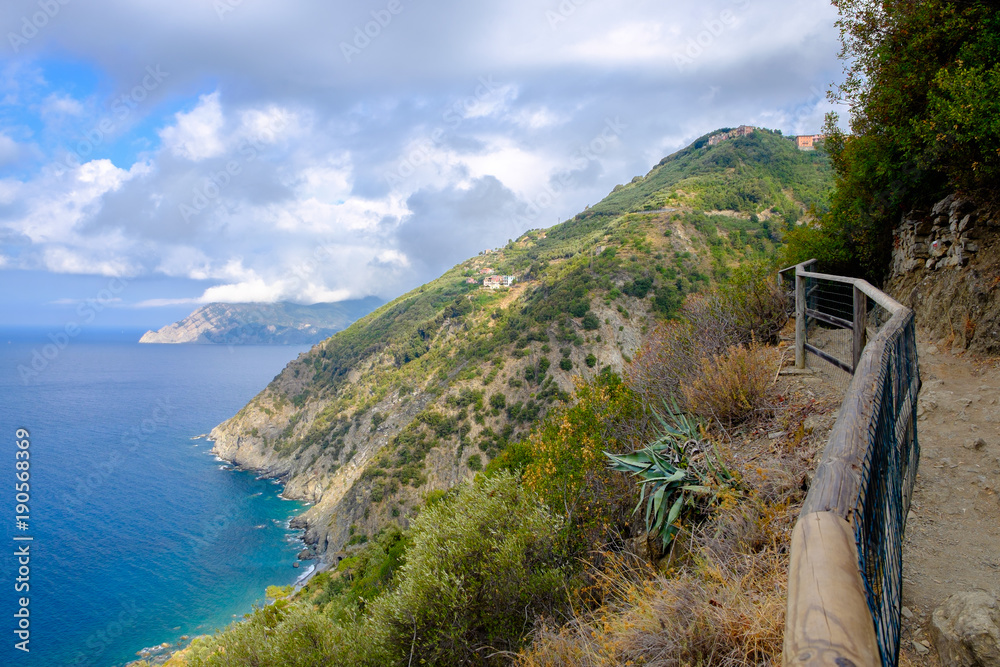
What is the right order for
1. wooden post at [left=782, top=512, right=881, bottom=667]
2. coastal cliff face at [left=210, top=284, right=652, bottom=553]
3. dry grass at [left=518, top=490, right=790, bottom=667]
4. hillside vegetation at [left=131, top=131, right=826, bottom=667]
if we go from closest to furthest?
1. wooden post at [left=782, top=512, right=881, bottom=667]
2. dry grass at [left=518, top=490, right=790, bottom=667]
3. hillside vegetation at [left=131, top=131, right=826, bottom=667]
4. coastal cliff face at [left=210, top=284, right=652, bottom=553]

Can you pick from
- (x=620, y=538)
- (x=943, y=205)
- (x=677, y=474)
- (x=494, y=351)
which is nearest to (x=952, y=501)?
(x=677, y=474)

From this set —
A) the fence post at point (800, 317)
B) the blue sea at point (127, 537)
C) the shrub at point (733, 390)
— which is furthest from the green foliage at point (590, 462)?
the blue sea at point (127, 537)

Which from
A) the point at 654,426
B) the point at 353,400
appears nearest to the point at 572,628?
the point at 654,426

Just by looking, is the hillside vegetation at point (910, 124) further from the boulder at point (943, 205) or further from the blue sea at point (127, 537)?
the blue sea at point (127, 537)

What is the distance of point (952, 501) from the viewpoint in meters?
3.18

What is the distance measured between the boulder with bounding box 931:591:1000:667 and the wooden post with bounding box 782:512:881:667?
145 centimetres

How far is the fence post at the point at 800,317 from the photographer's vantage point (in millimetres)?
5969

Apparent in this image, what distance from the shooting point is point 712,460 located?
4.42 meters

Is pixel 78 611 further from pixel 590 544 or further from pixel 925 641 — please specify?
pixel 925 641

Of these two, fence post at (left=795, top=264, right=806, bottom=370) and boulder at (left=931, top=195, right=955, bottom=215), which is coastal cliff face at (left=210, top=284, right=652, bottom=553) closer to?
boulder at (left=931, top=195, right=955, bottom=215)

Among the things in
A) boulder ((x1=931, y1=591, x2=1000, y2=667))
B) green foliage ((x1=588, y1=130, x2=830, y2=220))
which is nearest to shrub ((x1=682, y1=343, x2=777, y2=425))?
boulder ((x1=931, y1=591, x2=1000, y2=667))

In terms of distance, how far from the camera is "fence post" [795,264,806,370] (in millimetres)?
5969

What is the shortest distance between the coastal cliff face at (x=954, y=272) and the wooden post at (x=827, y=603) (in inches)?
250

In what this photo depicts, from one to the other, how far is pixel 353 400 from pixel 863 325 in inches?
3191
